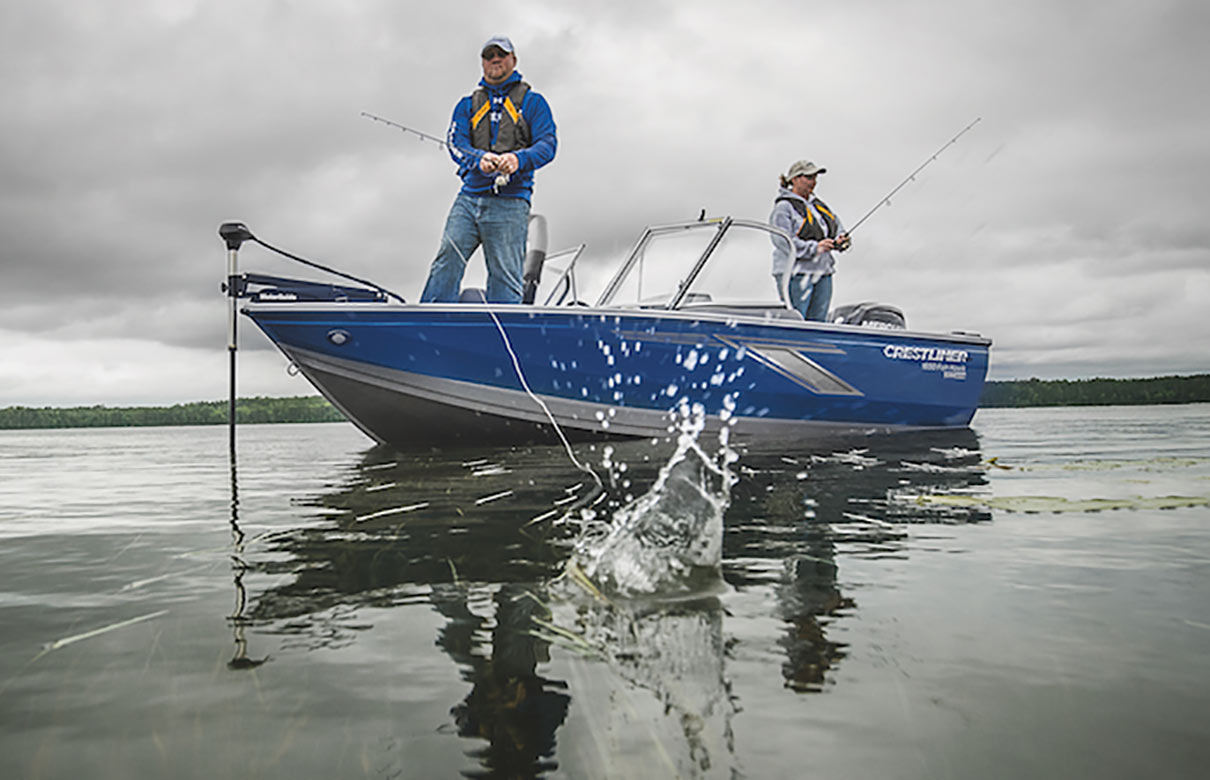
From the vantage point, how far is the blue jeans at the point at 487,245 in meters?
5.66

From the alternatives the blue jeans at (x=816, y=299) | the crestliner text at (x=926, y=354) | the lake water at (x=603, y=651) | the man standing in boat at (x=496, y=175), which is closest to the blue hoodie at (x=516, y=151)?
the man standing in boat at (x=496, y=175)

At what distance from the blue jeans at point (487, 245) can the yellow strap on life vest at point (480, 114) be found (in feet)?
1.81

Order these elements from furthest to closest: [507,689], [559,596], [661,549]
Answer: [661,549] < [559,596] < [507,689]

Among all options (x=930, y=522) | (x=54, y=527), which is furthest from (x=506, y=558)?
(x=54, y=527)

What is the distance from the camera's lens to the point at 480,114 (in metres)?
5.77

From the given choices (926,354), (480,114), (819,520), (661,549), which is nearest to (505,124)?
(480,114)

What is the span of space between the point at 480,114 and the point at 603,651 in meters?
5.20

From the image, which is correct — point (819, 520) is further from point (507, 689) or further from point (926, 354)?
point (926, 354)

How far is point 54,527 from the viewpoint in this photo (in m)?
2.93

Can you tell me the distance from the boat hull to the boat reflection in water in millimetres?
2135

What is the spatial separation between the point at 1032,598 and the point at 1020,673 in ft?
1.65

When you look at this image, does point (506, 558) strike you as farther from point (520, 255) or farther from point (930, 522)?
point (520, 255)

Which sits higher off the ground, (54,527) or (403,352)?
(403,352)

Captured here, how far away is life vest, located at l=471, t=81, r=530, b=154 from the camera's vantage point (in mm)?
5699
